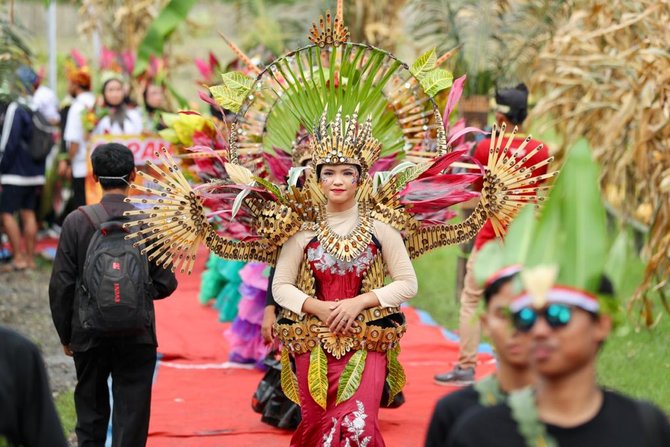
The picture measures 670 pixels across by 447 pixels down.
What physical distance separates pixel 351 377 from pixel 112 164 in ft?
4.82

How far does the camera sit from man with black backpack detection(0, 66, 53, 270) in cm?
1211

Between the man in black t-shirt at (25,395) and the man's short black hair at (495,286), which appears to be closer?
the man's short black hair at (495,286)

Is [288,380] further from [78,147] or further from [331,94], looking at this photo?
[78,147]

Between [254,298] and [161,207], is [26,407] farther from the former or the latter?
[254,298]

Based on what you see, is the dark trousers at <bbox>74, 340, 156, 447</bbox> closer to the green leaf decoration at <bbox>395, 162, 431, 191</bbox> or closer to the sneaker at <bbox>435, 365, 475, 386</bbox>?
the green leaf decoration at <bbox>395, 162, 431, 191</bbox>

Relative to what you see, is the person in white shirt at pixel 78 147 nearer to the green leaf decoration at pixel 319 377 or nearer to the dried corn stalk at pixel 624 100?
the dried corn stalk at pixel 624 100

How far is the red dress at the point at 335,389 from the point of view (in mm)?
5660

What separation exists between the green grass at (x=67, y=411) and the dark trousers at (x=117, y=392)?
130 centimetres

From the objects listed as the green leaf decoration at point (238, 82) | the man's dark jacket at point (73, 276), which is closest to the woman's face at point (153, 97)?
the green leaf decoration at point (238, 82)

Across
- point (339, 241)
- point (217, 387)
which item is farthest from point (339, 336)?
point (217, 387)

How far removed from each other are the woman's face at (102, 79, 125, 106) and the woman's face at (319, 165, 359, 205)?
6.31m

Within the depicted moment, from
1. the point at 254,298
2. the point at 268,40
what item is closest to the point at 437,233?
the point at 254,298

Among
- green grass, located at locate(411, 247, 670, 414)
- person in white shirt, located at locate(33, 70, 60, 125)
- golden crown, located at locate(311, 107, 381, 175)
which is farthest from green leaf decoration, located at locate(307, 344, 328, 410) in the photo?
person in white shirt, located at locate(33, 70, 60, 125)

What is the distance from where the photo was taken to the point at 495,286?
3211mm
